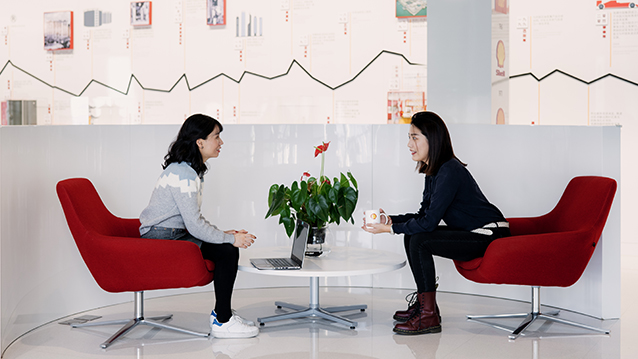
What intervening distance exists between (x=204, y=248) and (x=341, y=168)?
63.0 inches

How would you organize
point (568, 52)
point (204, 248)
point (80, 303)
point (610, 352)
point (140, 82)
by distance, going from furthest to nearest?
1. point (568, 52)
2. point (140, 82)
3. point (80, 303)
4. point (204, 248)
5. point (610, 352)

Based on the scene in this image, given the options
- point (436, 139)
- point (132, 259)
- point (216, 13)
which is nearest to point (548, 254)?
point (436, 139)

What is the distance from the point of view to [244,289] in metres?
4.55

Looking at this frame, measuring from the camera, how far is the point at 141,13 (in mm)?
5242

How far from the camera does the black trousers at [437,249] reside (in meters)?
3.24

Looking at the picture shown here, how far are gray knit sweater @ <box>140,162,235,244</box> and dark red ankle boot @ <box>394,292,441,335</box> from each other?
1.06 metres

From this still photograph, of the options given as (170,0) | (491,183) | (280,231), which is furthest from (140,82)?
(491,183)

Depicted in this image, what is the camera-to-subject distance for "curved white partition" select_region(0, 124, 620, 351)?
3385mm

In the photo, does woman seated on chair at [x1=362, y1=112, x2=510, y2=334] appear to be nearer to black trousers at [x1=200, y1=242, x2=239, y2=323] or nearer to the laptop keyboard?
the laptop keyboard

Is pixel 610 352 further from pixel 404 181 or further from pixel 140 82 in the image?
pixel 140 82

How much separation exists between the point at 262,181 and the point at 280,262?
1.40 metres

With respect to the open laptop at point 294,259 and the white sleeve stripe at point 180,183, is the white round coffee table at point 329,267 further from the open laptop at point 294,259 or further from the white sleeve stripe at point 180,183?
the white sleeve stripe at point 180,183

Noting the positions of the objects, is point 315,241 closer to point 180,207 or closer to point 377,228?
point 377,228

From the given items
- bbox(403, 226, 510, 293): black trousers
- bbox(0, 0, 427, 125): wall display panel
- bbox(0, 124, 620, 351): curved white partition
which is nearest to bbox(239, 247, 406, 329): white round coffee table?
bbox(403, 226, 510, 293): black trousers
